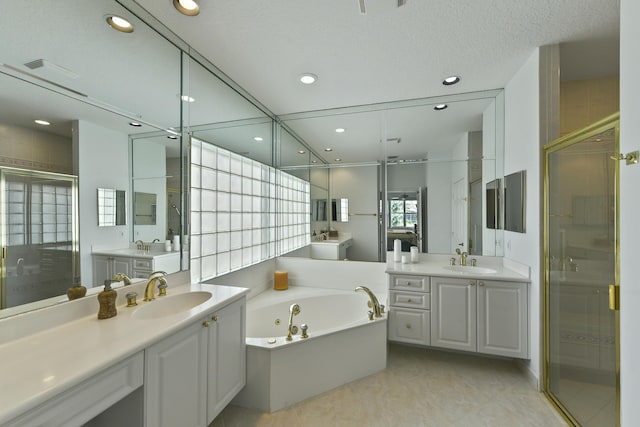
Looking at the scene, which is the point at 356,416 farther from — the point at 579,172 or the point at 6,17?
the point at 6,17

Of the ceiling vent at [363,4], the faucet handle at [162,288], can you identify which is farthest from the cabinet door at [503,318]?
the faucet handle at [162,288]

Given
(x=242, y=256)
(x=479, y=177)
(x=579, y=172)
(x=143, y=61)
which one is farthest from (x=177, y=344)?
(x=479, y=177)

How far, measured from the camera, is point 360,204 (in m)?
3.33

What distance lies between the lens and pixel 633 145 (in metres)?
1.12

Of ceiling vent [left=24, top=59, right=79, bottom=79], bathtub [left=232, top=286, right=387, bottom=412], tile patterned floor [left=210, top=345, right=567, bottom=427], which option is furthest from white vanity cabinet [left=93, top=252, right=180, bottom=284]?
tile patterned floor [left=210, top=345, right=567, bottom=427]

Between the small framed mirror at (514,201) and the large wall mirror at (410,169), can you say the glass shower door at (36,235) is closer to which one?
the large wall mirror at (410,169)

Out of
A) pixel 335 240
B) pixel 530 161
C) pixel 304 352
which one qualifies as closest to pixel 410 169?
pixel 530 161

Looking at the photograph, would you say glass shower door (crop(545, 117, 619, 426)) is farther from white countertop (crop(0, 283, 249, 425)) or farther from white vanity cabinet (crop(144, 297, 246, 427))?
white countertop (crop(0, 283, 249, 425))

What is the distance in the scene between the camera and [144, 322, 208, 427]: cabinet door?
46.6 inches

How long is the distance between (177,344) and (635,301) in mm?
2026

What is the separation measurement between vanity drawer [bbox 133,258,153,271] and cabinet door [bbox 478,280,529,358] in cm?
263

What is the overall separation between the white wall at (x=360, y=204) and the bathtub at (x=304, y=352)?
0.60 metres

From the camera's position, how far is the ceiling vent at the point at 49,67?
1.25 meters

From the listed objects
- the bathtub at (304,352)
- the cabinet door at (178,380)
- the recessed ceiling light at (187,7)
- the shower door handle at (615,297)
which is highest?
the recessed ceiling light at (187,7)
